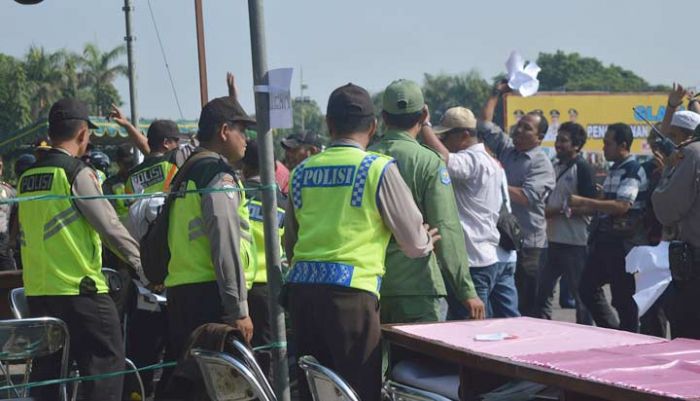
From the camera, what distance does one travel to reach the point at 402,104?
17.9 feet


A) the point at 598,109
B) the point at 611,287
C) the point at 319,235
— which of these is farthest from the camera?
the point at 598,109

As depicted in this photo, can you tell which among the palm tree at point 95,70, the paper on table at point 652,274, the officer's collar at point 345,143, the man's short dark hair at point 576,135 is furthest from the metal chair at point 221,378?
the palm tree at point 95,70

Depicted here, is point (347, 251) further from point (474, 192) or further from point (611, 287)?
point (611, 287)

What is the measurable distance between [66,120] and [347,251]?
2.00m

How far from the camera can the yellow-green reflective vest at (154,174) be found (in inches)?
290

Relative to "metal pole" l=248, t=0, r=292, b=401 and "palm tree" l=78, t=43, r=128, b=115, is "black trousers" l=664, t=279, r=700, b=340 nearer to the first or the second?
"metal pole" l=248, t=0, r=292, b=401

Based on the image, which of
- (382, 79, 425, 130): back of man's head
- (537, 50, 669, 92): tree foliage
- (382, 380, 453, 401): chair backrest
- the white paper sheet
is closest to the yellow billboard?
(382, 79, 425, 130): back of man's head

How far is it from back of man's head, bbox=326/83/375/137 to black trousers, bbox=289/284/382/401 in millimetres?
714

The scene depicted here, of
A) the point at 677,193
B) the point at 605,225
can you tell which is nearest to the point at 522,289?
the point at 605,225

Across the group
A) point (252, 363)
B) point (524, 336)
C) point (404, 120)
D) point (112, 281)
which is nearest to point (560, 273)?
point (404, 120)

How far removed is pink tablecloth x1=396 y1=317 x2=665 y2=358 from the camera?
13.2 ft

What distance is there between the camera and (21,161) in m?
10.4

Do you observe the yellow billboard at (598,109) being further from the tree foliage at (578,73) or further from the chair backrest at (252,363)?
the tree foliage at (578,73)

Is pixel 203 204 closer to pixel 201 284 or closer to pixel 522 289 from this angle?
pixel 201 284
